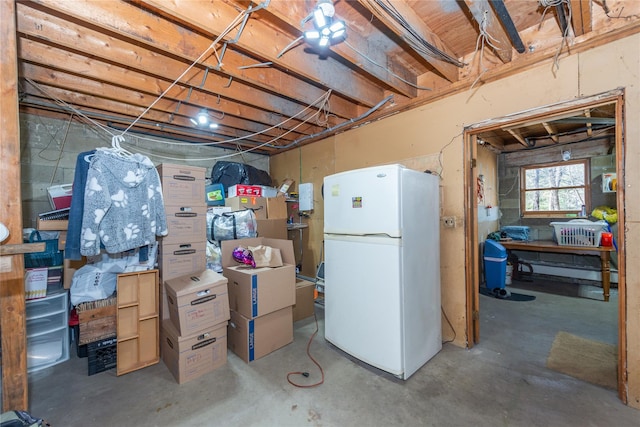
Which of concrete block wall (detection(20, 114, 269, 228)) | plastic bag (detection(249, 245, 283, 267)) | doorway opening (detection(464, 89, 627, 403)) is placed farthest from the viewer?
concrete block wall (detection(20, 114, 269, 228))

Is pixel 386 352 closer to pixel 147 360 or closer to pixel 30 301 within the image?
pixel 147 360

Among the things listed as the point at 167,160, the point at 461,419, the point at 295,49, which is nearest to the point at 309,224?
the point at 167,160

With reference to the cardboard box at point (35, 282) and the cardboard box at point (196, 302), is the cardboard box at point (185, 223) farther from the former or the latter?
the cardboard box at point (35, 282)

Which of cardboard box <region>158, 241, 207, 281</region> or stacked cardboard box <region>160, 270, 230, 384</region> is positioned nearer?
stacked cardboard box <region>160, 270, 230, 384</region>

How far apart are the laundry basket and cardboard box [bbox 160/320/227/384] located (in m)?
5.02

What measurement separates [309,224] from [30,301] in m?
3.17

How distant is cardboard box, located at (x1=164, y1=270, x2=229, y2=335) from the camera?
80.4 inches

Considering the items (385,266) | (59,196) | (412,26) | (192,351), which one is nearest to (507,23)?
(412,26)

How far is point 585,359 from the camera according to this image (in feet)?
7.47

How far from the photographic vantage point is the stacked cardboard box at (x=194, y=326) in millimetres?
2039

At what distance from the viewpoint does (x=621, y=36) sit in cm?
172

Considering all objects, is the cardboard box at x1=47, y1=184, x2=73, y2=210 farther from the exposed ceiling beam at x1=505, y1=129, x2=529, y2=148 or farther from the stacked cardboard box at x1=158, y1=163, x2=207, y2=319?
the exposed ceiling beam at x1=505, y1=129, x2=529, y2=148

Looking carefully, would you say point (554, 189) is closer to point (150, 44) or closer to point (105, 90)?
point (150, 44)

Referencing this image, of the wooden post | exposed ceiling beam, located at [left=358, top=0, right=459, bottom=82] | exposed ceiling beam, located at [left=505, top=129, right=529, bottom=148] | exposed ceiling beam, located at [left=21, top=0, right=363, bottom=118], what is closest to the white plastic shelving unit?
the wooden post
